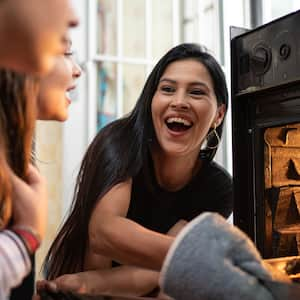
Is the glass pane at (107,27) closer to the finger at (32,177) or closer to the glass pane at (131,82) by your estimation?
the glass pane at (131,82)

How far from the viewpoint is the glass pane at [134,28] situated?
164cm

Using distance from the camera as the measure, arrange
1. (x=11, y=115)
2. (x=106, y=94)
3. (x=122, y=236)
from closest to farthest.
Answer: (x=11, y=115)
(x=122, y=236)
(x=106, y=94)

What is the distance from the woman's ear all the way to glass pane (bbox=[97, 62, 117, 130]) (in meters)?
0.46

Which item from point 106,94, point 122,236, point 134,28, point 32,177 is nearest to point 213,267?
point 32,177

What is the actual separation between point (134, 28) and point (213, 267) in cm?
125

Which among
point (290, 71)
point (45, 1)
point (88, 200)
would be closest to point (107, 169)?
point (88, 200)

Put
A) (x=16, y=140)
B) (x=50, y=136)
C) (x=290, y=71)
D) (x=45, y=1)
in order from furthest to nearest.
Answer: (x=50, y=136)
(x=290, y=71)
(x=16, y=140)
(x=45, y=1)

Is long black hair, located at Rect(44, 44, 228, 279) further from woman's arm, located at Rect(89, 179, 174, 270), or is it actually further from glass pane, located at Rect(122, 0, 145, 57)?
glass pane, located at Rect(122, 0, 145, 57)

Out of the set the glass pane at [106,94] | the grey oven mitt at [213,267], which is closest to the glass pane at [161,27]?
the glass pane at [106,94]

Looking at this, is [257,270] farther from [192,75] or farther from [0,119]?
[192,75]

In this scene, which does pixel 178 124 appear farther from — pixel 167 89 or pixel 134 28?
pixel 134 28

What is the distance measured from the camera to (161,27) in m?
1.69

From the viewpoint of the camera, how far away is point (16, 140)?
0.48m

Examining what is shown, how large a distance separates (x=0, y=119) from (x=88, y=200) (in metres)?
0.56
